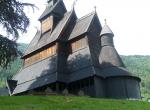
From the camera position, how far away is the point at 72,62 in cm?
5203

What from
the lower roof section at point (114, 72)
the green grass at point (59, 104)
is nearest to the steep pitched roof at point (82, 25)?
the lower roof section at point (114, 72)

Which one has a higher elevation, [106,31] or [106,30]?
[106,30]

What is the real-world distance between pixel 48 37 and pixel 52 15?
13.7 feet

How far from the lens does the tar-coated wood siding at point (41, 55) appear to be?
5528 cm

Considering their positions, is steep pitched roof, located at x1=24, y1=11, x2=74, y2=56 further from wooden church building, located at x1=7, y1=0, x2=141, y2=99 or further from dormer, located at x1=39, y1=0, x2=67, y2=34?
dormer, located at x1=39, y1=0, x2=67, y2=34

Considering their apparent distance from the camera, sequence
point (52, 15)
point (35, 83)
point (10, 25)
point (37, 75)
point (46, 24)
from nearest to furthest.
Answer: point (10, 25) < point (35, 83) < point (37, 75) < point (52, 15) < point (46, 24)

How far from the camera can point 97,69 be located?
49.2 m

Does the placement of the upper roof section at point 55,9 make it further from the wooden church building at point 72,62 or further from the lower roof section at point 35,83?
the lower roof section at point 35,83

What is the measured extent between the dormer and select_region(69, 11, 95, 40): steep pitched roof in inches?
162

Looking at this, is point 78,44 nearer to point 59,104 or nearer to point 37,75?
point 37,75

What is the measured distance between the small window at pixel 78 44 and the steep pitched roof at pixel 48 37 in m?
2.78

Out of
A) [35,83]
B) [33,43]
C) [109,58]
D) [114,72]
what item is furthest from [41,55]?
[114,72]

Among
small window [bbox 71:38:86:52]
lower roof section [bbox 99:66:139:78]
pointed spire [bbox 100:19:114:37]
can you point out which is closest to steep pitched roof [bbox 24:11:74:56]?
small window [bbox 71:38:86:52]

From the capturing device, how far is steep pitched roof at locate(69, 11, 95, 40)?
54.2 meters
